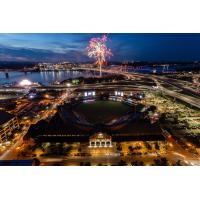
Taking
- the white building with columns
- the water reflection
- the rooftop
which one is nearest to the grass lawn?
the white building with columns

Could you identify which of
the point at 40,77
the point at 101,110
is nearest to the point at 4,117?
the point at 101,110

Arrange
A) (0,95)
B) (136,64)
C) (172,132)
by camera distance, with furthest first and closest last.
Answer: (136,64) → (0,95) → (172,132)

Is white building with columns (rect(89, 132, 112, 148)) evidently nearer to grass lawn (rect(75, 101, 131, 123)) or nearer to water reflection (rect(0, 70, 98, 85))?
grass lawn (rect(75, 101, 131, 123))

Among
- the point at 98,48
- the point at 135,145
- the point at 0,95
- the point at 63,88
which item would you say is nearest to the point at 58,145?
the point at 135,145

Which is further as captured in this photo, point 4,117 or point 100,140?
point 4,117

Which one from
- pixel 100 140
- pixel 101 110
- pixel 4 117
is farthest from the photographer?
pixel 101 110

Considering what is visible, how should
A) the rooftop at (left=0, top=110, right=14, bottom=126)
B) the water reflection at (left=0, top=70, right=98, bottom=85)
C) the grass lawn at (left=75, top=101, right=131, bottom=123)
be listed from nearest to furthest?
the rooftop at (left=0, top=110, right=14, bottom=126)
the grass lawn at (left=75, top=101, right=131, bottom=123)
the water reflection at (left=0, top=70, right=98, bottom=85)

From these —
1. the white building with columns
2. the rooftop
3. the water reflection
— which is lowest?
the water reflection

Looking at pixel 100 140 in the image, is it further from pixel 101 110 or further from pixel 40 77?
pixel 40 77

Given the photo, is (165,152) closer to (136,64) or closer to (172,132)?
(172,132)

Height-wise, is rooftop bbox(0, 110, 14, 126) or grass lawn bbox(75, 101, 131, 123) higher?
rooftop bbox(0, 110, 14, 126)

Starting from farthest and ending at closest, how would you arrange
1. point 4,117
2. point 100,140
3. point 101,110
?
point 101,110 → point 4,117 → point 100,140
